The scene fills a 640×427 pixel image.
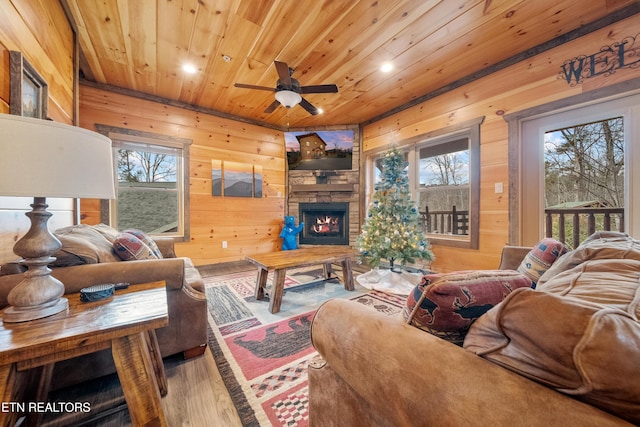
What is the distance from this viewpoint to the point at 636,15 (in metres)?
1.94

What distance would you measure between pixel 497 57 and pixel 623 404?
11.1 ft

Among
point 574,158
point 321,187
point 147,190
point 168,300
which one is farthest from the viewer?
point 321,187

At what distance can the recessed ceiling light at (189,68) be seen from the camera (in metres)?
2.79

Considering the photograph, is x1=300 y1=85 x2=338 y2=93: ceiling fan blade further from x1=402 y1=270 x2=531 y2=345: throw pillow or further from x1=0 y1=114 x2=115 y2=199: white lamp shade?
x1=402 y1=270 x2=531 y2=345: throw pillow

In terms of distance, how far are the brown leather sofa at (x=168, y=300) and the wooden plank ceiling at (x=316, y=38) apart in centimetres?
210

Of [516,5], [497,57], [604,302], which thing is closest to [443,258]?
[497,57]

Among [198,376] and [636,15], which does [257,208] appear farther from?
[636,15]

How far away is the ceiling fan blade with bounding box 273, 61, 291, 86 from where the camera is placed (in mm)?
2275

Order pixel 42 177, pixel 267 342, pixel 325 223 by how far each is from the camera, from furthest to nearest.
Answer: pixel 325 223 → pixel 267 342 → pixel 42 177

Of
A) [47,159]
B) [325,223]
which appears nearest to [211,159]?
[325,223]

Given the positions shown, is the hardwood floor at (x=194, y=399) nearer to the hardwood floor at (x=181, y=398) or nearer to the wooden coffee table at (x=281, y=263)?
the hardwood floor at (x=181, y=398)

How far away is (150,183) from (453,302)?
13.7 feet

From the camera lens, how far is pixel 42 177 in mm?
744

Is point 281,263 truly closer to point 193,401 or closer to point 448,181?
point 193,401
